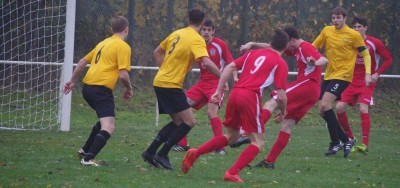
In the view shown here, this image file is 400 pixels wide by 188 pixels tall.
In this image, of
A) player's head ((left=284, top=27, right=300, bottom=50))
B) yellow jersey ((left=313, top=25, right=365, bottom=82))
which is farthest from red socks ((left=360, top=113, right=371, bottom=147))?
player's head ((left=284, top=27, right=300, bottom=50))

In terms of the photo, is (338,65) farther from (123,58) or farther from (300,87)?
(123,58)

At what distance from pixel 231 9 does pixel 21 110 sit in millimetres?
6455

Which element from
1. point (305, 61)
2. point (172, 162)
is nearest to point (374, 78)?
point (305, 61)

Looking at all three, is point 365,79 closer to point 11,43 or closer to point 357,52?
point 357,52

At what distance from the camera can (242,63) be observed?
8828 millimetres

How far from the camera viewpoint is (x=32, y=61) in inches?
623

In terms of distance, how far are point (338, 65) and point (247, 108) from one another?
3.75 m

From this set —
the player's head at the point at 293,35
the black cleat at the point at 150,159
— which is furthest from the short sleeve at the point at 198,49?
the player's head at the point at 293,35

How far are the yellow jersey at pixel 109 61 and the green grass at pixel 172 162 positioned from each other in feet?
3.21

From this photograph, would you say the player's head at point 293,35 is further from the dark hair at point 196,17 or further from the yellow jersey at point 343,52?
the yellow jersey at point 343,52

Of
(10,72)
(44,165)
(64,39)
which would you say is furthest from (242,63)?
(10,72)

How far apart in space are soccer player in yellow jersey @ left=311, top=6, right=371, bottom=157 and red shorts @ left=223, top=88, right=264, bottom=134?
3.31m

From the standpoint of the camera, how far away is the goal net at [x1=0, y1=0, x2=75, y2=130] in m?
14.8

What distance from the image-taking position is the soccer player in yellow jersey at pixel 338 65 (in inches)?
466
